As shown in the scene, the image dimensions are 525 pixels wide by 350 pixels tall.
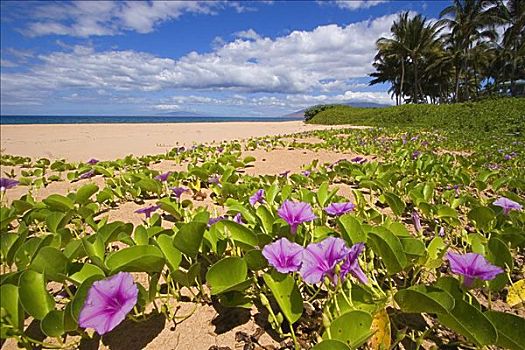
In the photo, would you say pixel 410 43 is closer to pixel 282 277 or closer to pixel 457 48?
pixel 457 48

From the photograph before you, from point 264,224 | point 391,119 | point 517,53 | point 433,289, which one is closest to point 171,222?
point 264,224

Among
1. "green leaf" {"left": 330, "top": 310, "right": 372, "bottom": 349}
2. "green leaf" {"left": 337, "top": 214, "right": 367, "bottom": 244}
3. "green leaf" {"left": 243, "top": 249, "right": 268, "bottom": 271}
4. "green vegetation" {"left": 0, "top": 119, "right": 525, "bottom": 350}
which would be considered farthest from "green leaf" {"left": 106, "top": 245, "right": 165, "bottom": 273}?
"green leaf" {"left": 337, "top": 214, "right": 367, "bottom": 244}

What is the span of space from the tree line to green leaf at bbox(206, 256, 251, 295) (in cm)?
2918

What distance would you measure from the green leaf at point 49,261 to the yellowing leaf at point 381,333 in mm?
985

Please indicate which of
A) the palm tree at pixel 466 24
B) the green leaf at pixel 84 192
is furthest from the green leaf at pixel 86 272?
the palm tree at pixel 466 24

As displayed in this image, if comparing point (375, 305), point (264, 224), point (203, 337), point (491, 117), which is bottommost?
point (203, 337)

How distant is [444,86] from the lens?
3838 centimetres

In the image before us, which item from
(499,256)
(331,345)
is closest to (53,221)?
(331,345)

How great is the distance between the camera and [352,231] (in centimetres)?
125

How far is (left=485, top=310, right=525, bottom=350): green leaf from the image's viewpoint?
82 centimetres

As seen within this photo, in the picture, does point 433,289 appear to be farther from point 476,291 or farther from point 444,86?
point 444,86

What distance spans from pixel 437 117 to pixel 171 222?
13906mm

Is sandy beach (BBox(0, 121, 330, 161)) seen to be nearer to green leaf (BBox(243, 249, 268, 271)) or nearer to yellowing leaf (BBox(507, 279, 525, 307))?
green leaf (BBox(243, 249, 268, 271))

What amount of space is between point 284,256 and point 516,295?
97 centimetres
